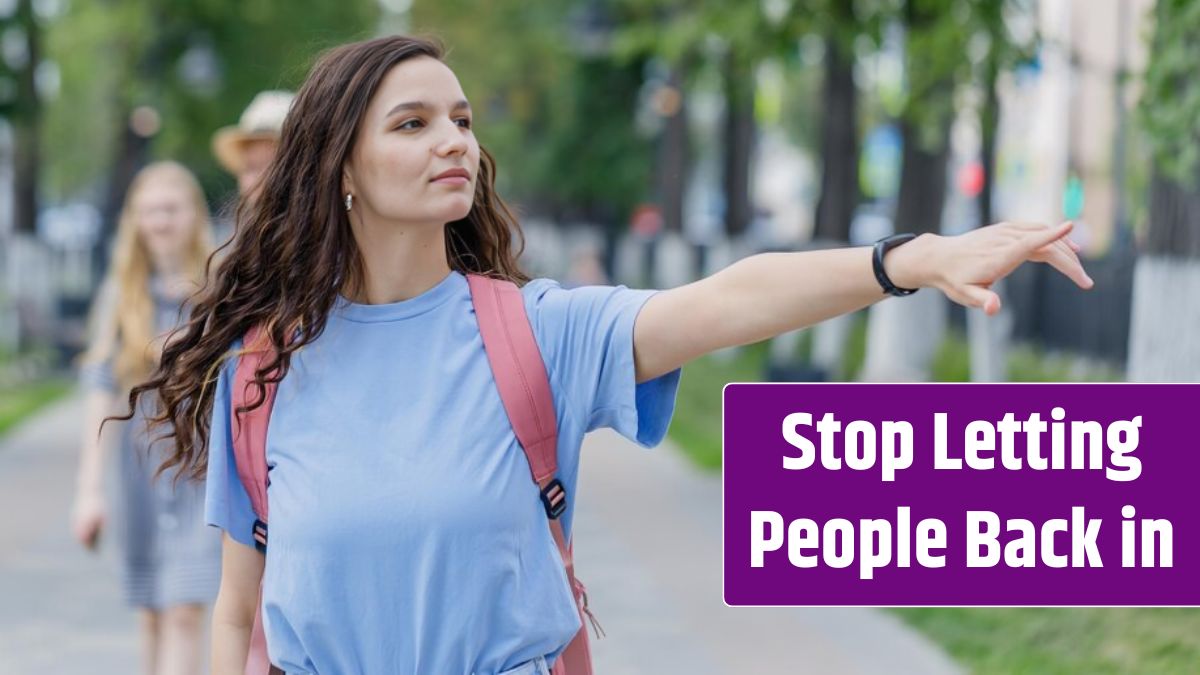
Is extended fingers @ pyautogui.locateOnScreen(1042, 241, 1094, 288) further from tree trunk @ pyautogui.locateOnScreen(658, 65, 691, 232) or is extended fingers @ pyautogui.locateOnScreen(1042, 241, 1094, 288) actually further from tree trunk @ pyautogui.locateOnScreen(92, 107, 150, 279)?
tree trunk @ pyautogui.locateOnScreen(658, 65, 691, 232)

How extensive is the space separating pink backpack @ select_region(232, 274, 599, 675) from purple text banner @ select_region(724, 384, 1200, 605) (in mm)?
257

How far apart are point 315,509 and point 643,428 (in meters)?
0.46

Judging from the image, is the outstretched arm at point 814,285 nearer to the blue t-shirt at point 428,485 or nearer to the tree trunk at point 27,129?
the blue t-shirt at point 428,485

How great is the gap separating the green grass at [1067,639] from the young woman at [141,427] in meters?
3.16

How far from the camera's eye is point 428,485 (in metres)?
2.80

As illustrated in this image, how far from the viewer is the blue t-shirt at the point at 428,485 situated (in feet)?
9.22

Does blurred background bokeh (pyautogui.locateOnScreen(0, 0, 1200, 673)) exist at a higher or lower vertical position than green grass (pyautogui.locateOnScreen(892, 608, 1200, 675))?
higher

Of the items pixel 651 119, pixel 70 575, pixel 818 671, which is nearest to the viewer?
pixel 818 671

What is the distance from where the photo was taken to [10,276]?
24.1 metres

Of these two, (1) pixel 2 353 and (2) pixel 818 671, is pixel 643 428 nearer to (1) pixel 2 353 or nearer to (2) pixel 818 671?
(2) pixel 818 671

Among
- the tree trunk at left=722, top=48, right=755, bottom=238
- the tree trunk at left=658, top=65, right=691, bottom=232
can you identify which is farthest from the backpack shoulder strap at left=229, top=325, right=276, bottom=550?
the tree trunk at left=658, top=65, right=691, bottom=232

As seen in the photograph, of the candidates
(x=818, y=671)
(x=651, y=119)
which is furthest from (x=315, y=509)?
(x=651, y=119)

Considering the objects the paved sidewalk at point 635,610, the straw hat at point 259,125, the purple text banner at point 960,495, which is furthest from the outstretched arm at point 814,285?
the paved sidewalk at point 635,610

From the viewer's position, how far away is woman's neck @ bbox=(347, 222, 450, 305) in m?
2.98
